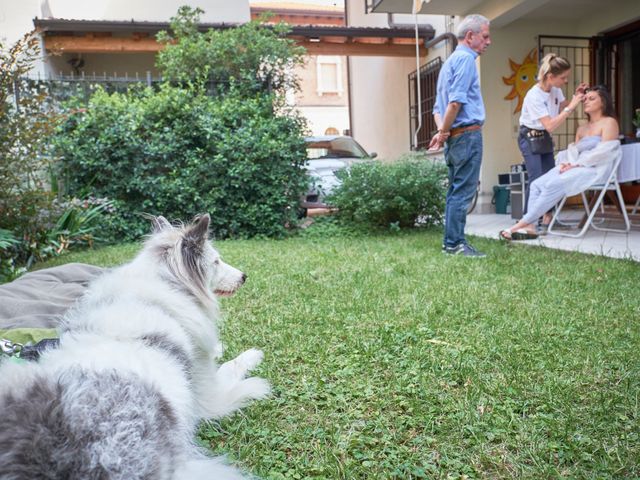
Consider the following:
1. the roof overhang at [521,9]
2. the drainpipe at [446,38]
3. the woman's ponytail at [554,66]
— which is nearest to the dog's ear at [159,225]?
the woman's ponytail at [554,66]

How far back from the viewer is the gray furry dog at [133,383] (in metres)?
1.01

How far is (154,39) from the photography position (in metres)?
10.5

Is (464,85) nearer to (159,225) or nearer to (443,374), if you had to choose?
(443,374)

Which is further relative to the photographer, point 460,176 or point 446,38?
point 446,38

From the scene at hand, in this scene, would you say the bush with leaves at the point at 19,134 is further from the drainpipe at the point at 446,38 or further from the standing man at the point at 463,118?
the drainpipe at the point at 446,38

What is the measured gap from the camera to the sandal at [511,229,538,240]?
5893 millimetres

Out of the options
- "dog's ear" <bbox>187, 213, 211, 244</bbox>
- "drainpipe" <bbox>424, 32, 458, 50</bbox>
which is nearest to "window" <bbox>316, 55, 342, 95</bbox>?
"drainpipe" <bbox>424, 32, 458, 50</bbox>

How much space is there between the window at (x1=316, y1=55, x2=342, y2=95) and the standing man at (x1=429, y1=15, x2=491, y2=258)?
34.4m

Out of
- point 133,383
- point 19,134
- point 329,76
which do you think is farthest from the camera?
point 329,76

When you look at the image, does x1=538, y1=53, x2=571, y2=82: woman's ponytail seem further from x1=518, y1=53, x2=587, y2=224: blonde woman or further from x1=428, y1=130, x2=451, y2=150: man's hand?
x1=428, y1=130, x2=451, y2=150: man's hand

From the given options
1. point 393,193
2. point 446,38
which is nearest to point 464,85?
point 393,193

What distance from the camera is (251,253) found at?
5688 millimetres

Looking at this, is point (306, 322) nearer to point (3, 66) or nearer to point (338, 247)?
point (338, 247)

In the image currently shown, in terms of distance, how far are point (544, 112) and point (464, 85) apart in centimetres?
191
